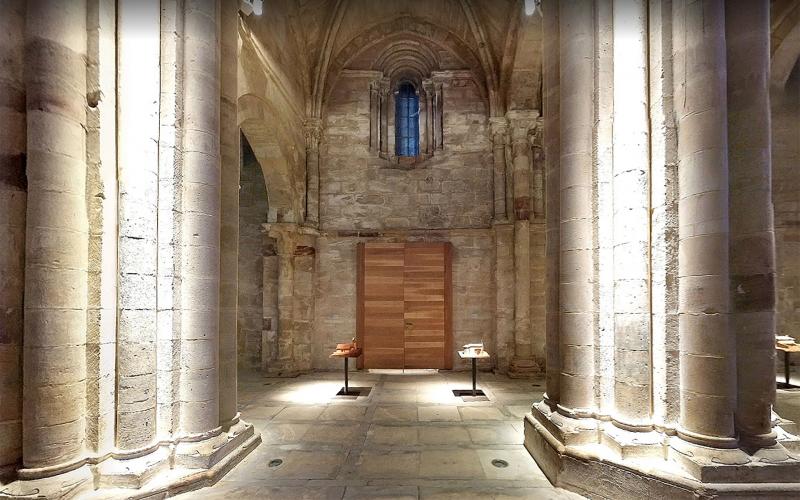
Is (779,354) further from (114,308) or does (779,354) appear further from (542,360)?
(114,308)

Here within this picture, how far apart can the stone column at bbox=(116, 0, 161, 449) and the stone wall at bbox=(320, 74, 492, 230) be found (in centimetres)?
620

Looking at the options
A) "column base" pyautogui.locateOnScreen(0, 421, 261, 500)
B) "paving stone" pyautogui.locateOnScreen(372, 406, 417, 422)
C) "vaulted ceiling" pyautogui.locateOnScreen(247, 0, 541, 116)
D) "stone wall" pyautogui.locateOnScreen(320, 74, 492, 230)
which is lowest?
"paving stone" pyautogui.locateOnScreen(372, 406, 417, 422)

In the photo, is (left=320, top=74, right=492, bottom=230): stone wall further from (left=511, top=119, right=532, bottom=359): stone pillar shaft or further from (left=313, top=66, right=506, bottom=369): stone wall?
(left=511, top=119, right=532, bottom=359): stone pillar shaft

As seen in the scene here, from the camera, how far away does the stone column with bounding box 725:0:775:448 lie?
329 centimetres

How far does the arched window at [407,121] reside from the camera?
34.1ft

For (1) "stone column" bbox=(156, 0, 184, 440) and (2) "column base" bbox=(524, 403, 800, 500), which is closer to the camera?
(2) "column base" bbox=(524, 403, 800, 500)

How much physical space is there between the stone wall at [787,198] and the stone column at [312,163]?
11.0 meters

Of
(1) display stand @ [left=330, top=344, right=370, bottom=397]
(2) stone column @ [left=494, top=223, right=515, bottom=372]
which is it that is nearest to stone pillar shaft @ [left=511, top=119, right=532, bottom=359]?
(2) stone column @ [left=494, top=223, right=515, bottom=372]

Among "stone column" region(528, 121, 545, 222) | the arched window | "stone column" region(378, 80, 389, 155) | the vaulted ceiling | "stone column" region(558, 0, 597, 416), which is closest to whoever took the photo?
"stone column" region(558, 0, 597, 416)

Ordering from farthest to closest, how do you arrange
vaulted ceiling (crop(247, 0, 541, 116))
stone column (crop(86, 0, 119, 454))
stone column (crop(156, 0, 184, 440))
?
vaulted ceiling (crop(247, 0, 541, 116)) < stone column (crop(156, 0, 184, 440)) < stone column (crop(86, 0, 119, 454))

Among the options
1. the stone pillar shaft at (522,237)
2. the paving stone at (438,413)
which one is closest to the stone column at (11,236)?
the paving stone at (438,413)

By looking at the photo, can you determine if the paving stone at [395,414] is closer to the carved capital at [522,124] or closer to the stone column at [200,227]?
the stone column at [200,227]

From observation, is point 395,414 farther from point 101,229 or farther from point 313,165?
point 313,165

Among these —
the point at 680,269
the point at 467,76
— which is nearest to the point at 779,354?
the point at 680,269
